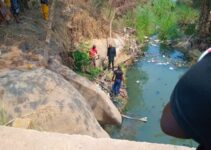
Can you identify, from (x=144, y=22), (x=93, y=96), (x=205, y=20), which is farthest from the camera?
(x=144, y=22)

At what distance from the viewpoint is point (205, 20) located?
2044cm

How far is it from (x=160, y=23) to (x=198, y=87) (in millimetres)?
21655

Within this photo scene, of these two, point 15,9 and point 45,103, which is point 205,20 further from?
point 45,103

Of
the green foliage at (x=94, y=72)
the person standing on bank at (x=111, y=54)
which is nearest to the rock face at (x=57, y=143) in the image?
the green foliage at (x=94, y=72)

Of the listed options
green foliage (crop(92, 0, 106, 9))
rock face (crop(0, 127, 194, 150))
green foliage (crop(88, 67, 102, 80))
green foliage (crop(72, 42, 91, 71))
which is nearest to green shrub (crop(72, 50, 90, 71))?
green foliage (crop(72, 42, 91, 71))

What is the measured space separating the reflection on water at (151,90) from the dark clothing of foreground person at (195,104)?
→ 8.68 m

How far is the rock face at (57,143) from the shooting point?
355cm

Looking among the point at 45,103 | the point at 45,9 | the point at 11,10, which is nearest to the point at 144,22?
the point at 45,9

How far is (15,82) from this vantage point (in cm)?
659

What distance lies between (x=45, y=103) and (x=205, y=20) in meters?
15.6

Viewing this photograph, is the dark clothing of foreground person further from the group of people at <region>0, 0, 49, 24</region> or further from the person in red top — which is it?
the person in red top

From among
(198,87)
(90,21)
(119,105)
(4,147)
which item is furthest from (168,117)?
(90,21)

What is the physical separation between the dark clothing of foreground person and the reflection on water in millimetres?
8682

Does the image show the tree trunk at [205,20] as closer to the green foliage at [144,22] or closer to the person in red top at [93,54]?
the green foliage at [144,22]
